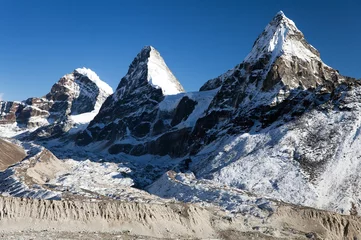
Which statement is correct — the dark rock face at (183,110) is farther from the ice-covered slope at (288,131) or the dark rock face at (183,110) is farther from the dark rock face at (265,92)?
the ice-covered slope at (288,131)

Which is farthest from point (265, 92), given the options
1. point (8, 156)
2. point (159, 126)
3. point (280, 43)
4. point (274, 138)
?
point (8, 156)

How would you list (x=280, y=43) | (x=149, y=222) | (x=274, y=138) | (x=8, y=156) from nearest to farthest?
1. (x=149, y=222)
2. (x=274, y=138)
3. (x=8, y=156)
4. (x=280, y=43)

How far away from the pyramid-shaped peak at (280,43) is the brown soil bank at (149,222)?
7738 centimetres

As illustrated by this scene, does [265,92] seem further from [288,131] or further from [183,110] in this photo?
[183,110]

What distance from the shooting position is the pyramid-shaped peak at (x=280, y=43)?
416 feet

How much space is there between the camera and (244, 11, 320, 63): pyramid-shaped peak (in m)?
127

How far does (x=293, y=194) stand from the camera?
70.1 m

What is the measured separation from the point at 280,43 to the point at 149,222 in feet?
329

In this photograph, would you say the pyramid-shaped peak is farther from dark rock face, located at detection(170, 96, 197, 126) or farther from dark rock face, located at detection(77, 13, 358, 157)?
dark rock face, located at detection(170, 96, 197, 126)

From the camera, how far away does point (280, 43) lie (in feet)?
428

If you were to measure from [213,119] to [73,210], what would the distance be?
91.9 m

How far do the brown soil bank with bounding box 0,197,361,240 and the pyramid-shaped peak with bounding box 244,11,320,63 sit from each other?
77.4 meters

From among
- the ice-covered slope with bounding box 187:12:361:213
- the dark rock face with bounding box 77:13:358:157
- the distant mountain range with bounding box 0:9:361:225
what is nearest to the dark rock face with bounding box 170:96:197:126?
the distant mountain range with bounding box 0:9:361:225

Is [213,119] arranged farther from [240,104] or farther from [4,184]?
[4,184]
